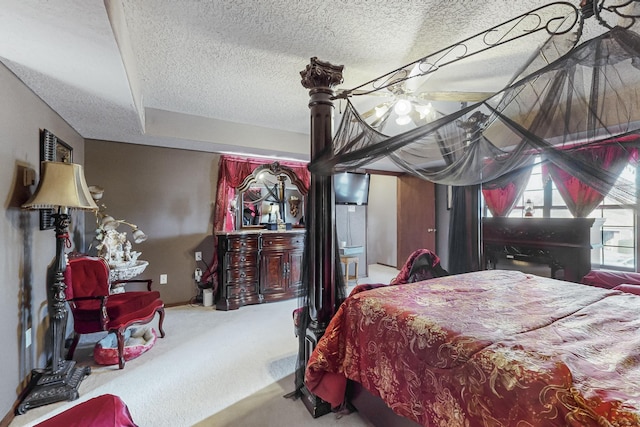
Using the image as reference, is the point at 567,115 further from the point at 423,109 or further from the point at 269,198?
the point at 269,198

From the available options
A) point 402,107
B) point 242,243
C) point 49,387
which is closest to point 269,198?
point 242,243

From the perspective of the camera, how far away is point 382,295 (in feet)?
6.19

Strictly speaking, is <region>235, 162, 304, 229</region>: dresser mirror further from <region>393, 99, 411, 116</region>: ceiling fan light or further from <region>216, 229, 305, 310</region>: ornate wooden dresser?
<region>393, 99, 411, 116</region>: ceiling fan light

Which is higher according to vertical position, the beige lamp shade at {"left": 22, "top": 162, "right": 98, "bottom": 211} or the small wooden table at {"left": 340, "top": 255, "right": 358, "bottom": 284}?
the beige lamp shade at {"left": 22, "top": 162, "right": 98, "bottom": 211}

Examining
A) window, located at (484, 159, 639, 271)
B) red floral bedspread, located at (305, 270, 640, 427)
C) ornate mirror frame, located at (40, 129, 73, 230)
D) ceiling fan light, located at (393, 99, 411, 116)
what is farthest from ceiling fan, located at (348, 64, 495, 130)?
ornate mirror frame, located at (40, 129, 73, 230)

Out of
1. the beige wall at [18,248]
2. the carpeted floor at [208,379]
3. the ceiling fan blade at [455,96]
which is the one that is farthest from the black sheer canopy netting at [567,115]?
the beige wall at [18,248]

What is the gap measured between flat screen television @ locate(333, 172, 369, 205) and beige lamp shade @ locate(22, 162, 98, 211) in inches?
148

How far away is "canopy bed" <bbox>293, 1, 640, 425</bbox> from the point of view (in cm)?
104

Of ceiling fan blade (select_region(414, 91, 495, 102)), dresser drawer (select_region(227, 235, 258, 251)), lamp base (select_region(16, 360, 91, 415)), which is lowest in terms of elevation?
lamp base (select_region(16, 360, 91, 415))

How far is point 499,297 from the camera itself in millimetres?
1937

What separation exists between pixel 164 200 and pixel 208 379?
2.60m

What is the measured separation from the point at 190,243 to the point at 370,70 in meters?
3.29

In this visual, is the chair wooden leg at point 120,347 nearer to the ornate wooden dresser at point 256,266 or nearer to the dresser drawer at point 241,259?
the ornate wooden dresser at point 256,266

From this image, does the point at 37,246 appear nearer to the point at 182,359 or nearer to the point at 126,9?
the point at 182,359
